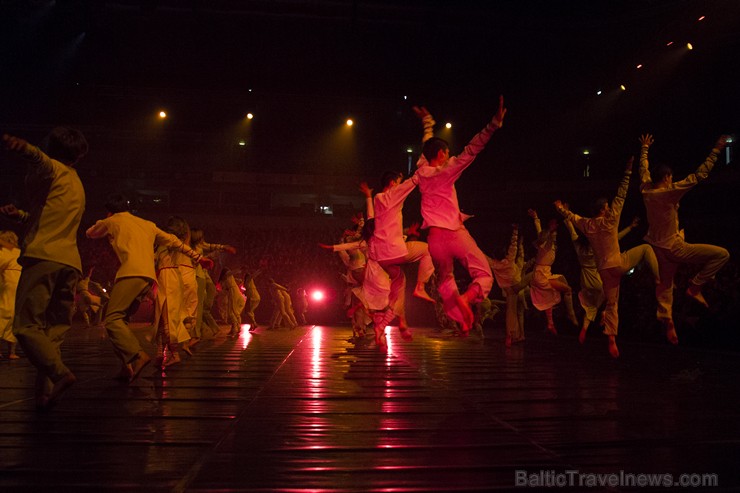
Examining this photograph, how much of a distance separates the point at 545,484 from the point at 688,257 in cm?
674

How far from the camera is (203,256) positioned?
28.0 feet

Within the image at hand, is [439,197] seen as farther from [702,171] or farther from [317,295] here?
[317,295]

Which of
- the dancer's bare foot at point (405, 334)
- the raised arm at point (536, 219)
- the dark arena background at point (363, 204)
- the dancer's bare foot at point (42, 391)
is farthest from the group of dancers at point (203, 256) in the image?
the dark arena background at point (363, 204)

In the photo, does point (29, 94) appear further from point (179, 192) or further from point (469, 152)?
point (469, 152)

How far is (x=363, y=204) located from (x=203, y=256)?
25.9 metres

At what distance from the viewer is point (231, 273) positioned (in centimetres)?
1664

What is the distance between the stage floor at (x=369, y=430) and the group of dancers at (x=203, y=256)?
676mm

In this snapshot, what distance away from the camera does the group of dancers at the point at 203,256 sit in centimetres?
478

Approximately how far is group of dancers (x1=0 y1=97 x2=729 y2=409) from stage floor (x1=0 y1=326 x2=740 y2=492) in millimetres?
676

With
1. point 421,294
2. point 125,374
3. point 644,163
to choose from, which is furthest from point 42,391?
point 644,163

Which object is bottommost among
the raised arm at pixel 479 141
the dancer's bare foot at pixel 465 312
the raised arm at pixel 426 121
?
the dancer's bare foot at pixel 465 312

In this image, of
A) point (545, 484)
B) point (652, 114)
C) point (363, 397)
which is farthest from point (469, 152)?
point (652, 114)

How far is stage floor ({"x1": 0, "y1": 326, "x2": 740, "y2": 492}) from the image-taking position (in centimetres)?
289

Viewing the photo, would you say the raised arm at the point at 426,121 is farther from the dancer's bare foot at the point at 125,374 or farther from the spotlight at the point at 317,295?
the spotlight at the point at 317,295
